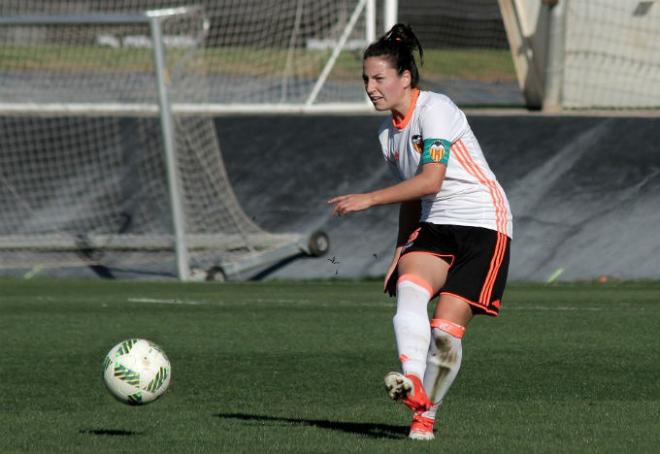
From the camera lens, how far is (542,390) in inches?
303

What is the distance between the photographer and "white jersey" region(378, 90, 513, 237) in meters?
6.15

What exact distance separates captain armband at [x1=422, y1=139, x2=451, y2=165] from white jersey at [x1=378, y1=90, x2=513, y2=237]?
0.07 meters

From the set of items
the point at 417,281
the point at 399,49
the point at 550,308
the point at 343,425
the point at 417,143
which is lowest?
the point at 550,308

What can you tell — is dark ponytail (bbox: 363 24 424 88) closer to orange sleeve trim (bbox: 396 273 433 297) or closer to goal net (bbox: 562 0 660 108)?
orange sleeve trim (bbox: 396 273 433 297)

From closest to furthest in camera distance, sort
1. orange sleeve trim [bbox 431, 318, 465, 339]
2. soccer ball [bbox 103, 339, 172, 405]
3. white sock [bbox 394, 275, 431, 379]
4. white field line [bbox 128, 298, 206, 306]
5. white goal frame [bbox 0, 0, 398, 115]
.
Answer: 1. white sock [bbox 394, 275, 431, 379]
2. orange sleeve trim [bbox 431, 318, 465, 339]
3. soccer ball [bbox 103, 339, 172, 405]
4. white field line [bbox 128, 298, 206, 306]
5. white goal frame [bbox 0, 0, 398, 115]

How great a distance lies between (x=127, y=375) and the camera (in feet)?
21.1

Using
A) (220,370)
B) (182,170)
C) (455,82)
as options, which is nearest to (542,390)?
(220,370)

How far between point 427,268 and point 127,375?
150 centimetres

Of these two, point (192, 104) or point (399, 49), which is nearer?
point (399, 49)

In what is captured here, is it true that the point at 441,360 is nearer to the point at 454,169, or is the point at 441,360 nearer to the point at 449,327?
the point at 449,327

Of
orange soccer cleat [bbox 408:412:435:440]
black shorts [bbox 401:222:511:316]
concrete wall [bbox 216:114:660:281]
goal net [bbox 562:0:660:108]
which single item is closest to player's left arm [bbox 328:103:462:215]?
black shorts [bbox 401:222:511:316]

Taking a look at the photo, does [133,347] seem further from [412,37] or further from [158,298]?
[158,298]

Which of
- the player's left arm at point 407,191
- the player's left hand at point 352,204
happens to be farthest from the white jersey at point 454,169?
the player's left hand at point 352,204

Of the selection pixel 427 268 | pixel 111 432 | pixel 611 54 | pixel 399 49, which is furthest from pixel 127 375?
pixel 611 54
